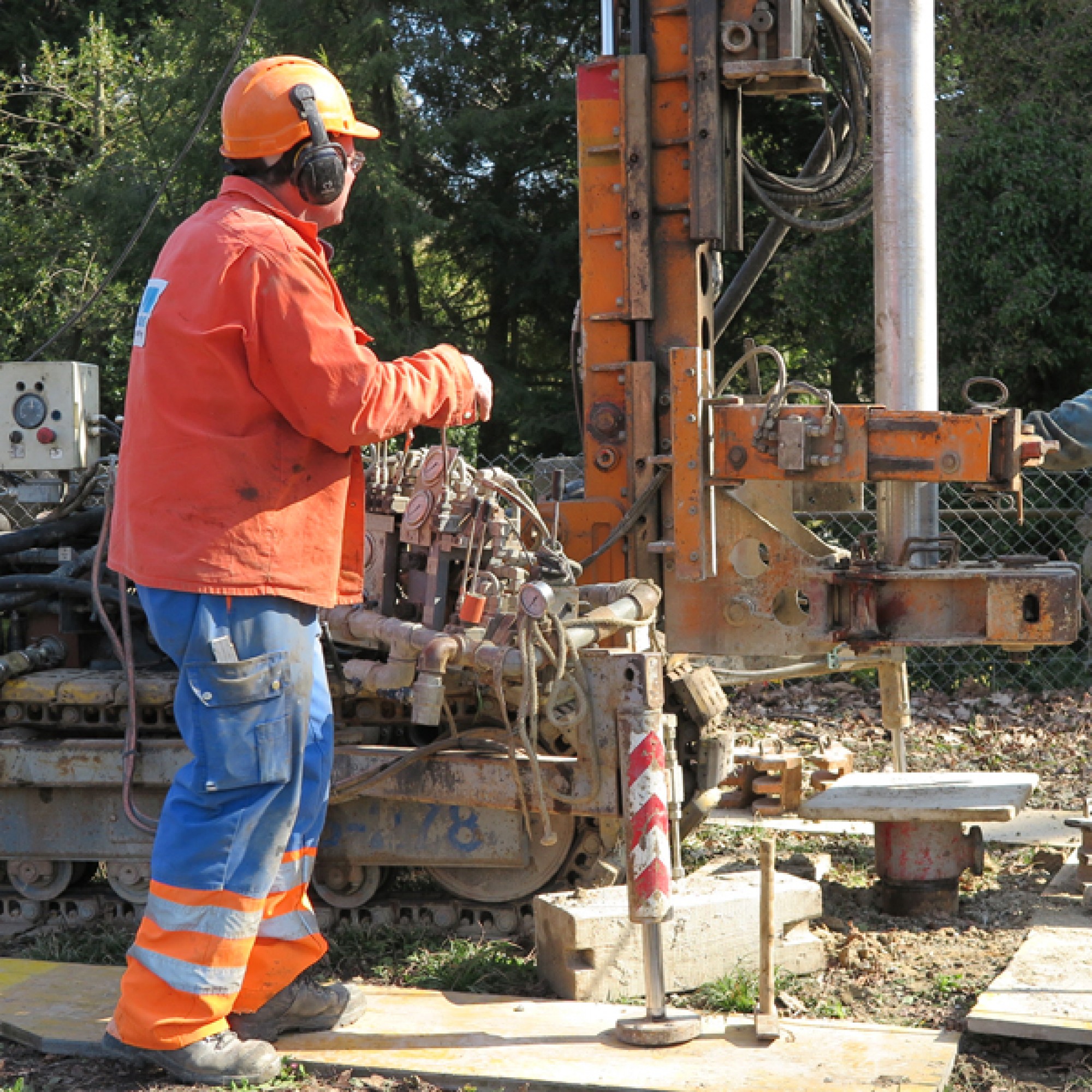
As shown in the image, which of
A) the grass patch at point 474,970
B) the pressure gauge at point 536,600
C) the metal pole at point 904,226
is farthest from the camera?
the metal pole at point 904,226

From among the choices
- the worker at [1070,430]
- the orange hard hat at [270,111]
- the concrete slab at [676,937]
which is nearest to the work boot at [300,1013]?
the concrete slab at [676,937]

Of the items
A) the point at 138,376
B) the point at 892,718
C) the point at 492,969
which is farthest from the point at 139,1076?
the point at 892,718

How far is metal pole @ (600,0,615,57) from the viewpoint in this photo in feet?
19.2

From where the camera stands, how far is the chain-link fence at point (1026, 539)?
1020 cm

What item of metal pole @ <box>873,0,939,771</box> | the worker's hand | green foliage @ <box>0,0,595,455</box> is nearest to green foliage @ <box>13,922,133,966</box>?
the worker's hand

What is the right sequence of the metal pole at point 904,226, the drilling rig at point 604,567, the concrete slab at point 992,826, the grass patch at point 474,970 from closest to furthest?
1. the grass patch at point 474,970
2. the drilling rig at point 604,567
3. the metal pole at point 904,226
4. the concrete slab at point 992,826

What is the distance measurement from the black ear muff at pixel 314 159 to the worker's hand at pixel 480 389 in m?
0.59

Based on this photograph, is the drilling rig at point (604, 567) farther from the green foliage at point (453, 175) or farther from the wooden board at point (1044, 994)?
the green foliage at point (453, 175)

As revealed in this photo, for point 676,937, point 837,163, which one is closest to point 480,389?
point 676,937

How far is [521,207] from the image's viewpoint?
17516 millimetres

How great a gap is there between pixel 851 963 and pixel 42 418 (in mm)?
3863

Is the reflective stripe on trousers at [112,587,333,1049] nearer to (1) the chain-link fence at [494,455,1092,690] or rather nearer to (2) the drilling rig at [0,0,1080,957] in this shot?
(2) the drilling rig at [0,0,1080,957]

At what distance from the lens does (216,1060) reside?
3.78 m

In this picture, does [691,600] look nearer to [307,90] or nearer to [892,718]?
[892,718]
